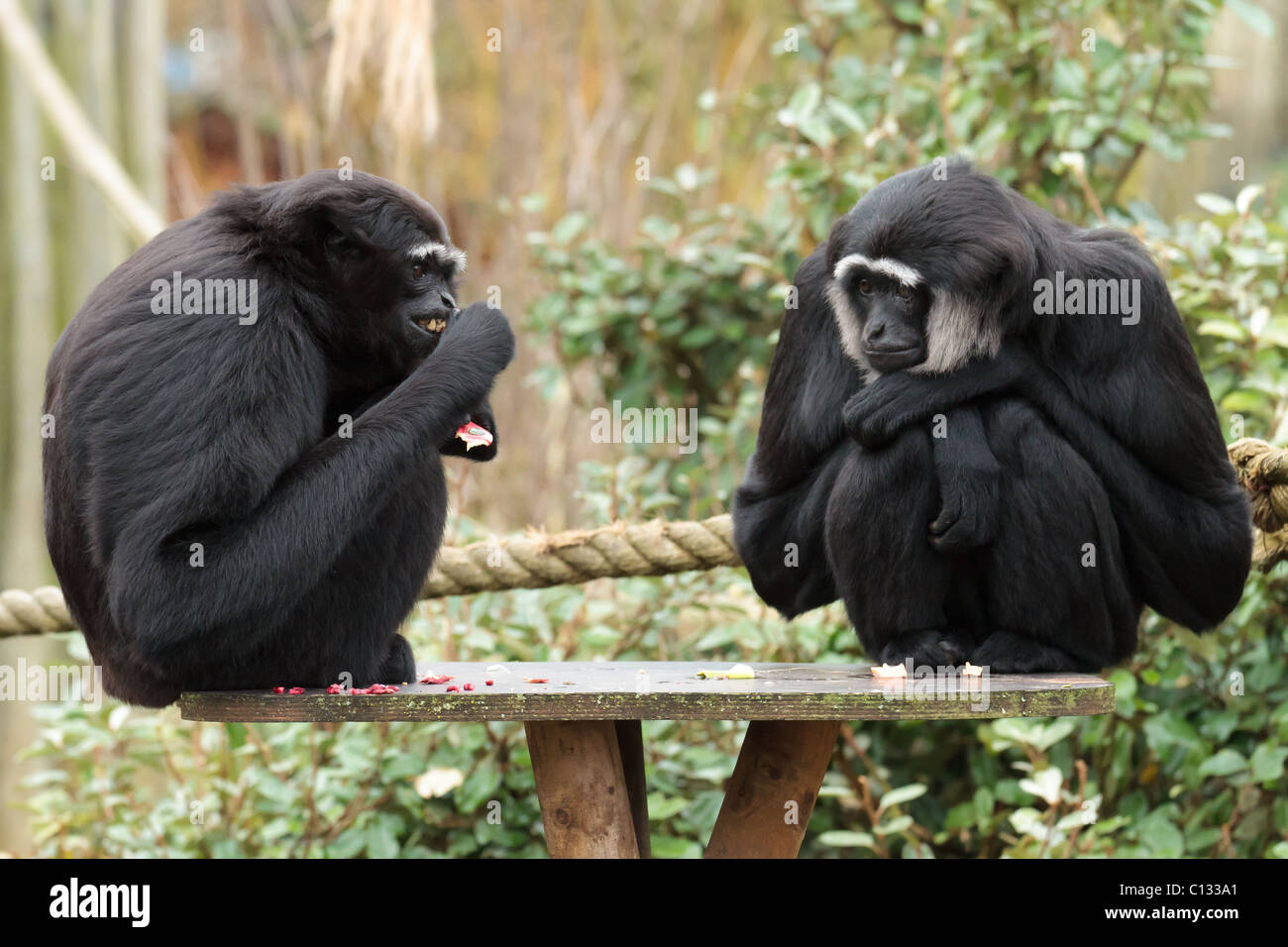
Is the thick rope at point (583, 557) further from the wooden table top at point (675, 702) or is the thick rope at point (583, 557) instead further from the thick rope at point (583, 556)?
the wooden table top at point (675, 702)

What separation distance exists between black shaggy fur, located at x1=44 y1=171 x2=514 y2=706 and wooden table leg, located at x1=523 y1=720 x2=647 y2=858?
1.73ft

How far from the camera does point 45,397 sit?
3.94 meters

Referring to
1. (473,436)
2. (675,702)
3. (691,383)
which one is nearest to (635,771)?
(675,702)

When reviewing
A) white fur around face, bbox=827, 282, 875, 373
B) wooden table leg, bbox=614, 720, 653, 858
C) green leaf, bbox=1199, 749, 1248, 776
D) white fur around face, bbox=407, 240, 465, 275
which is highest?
white fur around face, bbox=407, 240, 465, 275

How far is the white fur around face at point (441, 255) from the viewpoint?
3.82 m

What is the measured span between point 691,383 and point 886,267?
12.8 ft

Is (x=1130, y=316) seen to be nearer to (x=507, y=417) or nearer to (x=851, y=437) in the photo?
(x=851, y=437)

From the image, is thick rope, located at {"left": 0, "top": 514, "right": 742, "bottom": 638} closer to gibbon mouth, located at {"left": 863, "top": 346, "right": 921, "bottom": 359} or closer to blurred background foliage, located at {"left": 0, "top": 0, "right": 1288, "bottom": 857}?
blurred background foliage, located at {"left": 0, "top": 0, "right": 1288, "bottom": 857}

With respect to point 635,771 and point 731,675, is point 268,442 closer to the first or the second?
point 731,675

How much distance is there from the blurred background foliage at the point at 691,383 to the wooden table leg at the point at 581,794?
63.9 inches

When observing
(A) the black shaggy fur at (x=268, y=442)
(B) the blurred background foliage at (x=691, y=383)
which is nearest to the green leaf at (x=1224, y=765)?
(B) the blurred background foliage at (x=691, y=383)

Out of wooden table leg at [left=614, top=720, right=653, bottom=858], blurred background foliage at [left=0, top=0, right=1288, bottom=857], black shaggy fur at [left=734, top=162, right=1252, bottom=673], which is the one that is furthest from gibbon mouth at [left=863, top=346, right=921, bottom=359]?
blurred background foliage at [left=0, top=0, right=1288, bottom=857]

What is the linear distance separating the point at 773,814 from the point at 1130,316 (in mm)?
1838

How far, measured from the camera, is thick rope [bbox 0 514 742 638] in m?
5.02
